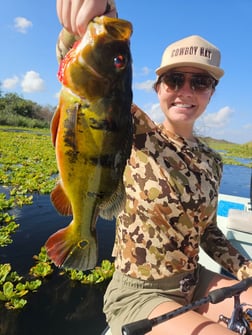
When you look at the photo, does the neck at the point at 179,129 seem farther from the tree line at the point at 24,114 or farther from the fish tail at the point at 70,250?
the tree line at the point at 24,114

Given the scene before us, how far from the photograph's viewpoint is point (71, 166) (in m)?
1.53

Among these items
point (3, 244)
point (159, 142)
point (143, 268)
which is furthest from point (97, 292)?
point (159, 142)

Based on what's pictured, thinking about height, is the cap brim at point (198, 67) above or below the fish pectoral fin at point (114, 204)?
above

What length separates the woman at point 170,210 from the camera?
92.0 inches

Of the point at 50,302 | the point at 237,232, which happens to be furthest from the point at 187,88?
the point at 50,302

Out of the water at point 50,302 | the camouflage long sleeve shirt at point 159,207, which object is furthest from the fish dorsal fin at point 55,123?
the water at point 50,302

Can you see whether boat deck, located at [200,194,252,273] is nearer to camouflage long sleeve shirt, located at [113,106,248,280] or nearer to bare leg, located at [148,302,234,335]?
camouflage long sleeve shirt, located at [113,106,248,280]

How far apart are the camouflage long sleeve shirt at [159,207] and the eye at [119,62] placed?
0.92 meters

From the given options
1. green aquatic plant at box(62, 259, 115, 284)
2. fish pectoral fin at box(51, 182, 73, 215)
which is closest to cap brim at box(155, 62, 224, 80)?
fish pectoral fin at box(51, 182, 73, 215)

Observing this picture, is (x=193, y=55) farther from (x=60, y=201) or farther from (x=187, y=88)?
(x=60, y=201)

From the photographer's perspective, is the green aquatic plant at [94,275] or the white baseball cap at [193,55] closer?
the white baseball cap at [193,55]

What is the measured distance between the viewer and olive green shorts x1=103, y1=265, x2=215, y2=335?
87.9 inches

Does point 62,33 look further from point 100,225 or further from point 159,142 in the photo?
point 100,225

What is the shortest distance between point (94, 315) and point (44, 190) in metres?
6.18
